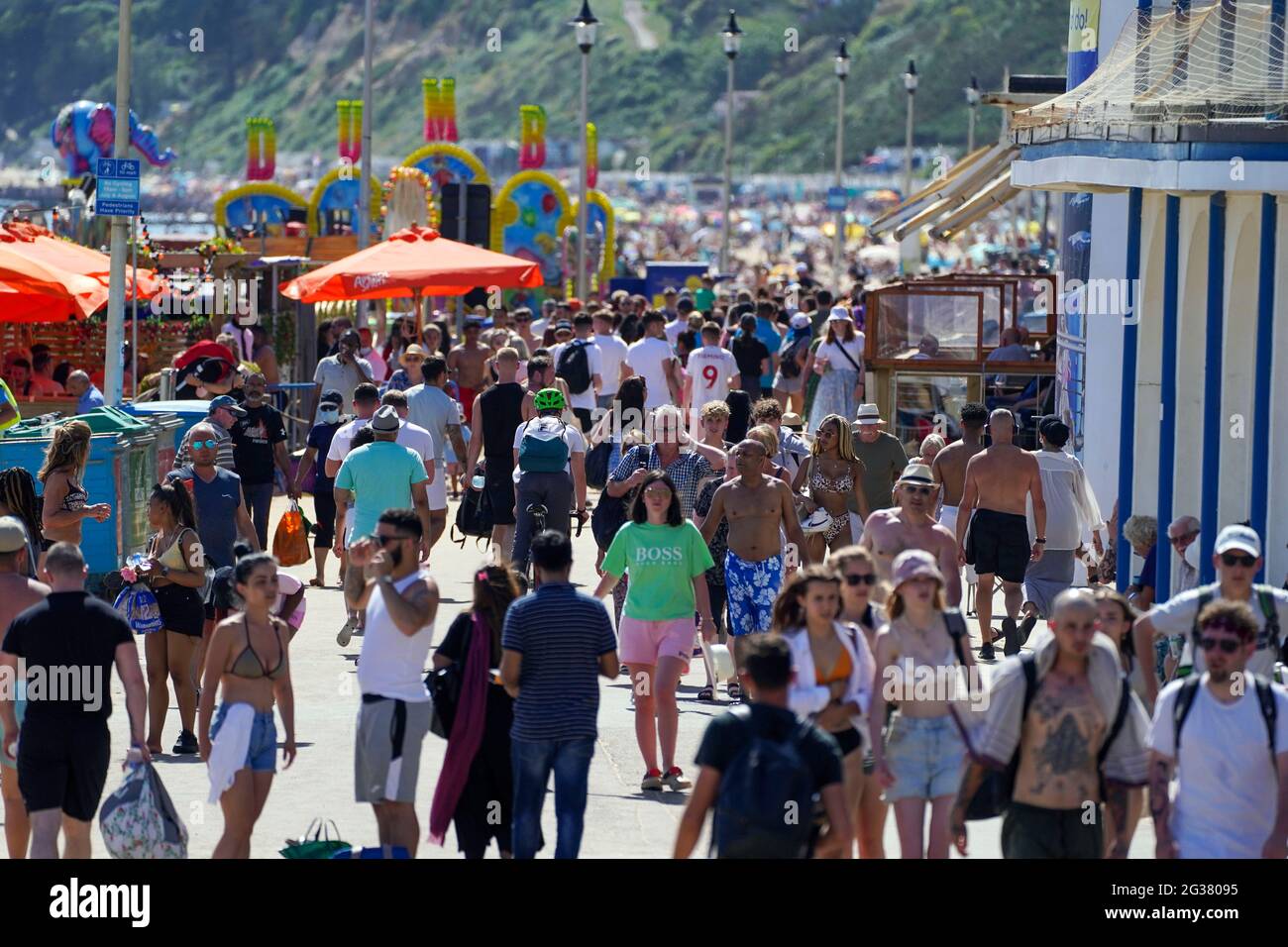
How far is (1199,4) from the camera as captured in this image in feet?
44.9

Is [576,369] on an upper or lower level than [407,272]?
lower

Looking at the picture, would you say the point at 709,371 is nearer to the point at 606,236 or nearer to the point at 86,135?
→ the point at 606,236

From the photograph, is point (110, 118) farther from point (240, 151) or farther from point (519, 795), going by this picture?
point (240, 151)

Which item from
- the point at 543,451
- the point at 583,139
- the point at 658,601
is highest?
the point at 583,139

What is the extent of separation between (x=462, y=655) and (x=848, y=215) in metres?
96.1

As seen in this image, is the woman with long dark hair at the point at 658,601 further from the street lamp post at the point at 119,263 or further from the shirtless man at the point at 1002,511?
the street lamp post at the point at 119,263

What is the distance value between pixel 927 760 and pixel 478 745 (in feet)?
5.47

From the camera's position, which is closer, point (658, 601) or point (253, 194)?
point (658, 601)

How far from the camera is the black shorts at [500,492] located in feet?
45.5

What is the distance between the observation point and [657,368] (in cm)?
1848

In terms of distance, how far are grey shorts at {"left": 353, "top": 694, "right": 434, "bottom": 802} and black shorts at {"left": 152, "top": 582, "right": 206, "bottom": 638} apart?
2.45 metres

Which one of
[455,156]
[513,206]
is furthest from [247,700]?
[455,156]

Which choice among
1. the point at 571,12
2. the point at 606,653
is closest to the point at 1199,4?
the point at 606,653
